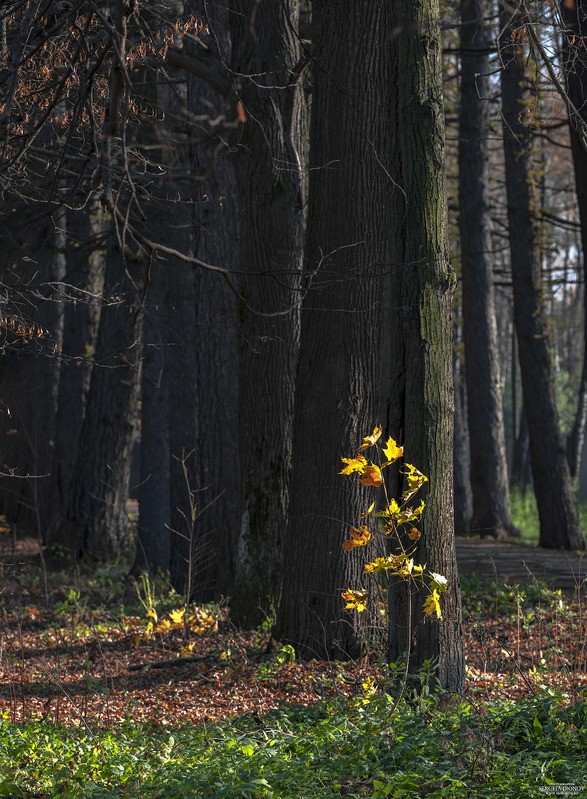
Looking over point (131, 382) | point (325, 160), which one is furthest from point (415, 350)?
point (131, 382)

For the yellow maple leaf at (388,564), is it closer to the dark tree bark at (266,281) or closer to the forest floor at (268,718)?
the forest floor at (268,718)

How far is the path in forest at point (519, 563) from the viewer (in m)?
10.2

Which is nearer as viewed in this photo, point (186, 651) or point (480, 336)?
point (186, 651)

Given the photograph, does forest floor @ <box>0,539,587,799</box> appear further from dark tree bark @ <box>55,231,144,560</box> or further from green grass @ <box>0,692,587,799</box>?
dark tree bark @ <box>55,231,144,560</box>

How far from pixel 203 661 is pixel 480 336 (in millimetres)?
9970

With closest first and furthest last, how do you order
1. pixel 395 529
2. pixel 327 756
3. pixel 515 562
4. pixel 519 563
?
1. pixel 327 756
2. pixel 395 529
3. pixel 519 563
4. pixel 515 562

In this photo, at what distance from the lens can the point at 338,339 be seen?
727cm

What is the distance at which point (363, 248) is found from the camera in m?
7.30

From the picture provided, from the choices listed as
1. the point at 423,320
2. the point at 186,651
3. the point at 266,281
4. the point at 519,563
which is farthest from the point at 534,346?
the point at 423,320

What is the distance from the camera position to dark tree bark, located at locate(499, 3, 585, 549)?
13.8 metres

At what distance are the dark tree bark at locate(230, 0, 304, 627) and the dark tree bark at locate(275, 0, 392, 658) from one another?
78cm

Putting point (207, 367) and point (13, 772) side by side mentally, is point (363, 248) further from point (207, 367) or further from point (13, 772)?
point (13, 772)

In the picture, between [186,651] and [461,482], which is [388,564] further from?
[461,482]

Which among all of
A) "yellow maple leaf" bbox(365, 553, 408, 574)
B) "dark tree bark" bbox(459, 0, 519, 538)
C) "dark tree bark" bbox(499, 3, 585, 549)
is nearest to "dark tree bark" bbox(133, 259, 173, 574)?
"dark tree bark" bbox(459, 0, 519, 538)
